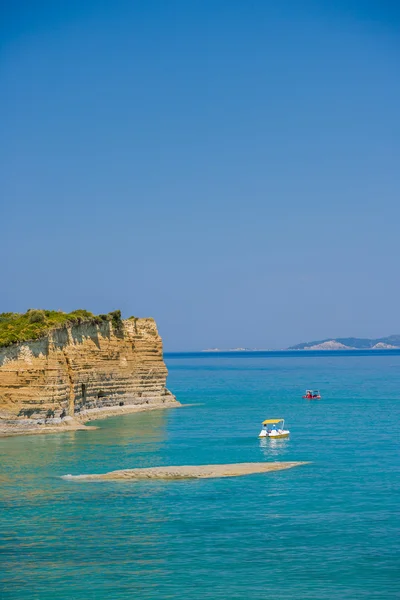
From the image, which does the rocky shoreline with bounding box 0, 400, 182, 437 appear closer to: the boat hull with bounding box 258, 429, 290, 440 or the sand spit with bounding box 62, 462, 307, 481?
the boat hull with bounding box 258, 429, 290, 440

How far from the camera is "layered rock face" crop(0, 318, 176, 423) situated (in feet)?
199

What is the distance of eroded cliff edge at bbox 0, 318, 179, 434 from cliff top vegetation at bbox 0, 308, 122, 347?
46 centimetres

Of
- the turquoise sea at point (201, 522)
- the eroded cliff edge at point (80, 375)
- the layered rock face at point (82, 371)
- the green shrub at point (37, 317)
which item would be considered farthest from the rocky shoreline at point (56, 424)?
the green shrub at point (37, 317)

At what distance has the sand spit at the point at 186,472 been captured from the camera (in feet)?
137

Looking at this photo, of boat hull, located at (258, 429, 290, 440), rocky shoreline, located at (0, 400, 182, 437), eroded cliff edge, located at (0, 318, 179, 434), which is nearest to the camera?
boat hull, located at (258, 429, 290, 440)

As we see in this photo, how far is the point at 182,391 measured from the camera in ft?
388

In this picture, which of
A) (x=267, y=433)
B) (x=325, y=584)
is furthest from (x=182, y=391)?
(x=325, y=584)

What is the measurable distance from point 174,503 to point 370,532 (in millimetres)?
9398

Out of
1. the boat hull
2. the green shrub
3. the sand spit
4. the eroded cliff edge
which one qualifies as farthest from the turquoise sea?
the green shrub

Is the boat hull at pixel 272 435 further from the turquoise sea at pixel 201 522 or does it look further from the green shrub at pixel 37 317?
the green shrub at pixel 37 317

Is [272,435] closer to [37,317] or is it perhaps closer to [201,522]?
[37,317]

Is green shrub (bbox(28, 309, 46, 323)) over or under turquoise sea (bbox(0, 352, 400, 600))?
over

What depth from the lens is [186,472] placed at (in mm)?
42219

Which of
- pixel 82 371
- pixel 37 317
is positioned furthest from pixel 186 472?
pixel 82 371
